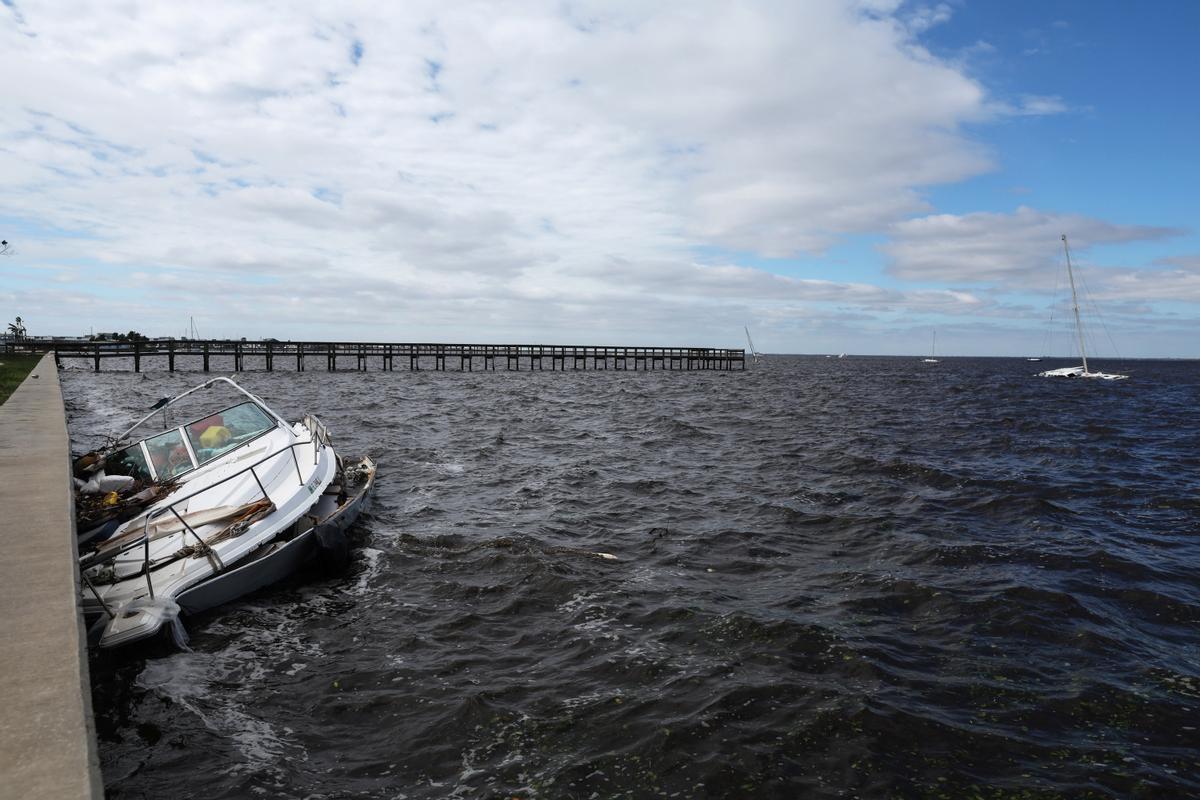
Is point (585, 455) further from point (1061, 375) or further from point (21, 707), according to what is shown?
point (1061, 375)

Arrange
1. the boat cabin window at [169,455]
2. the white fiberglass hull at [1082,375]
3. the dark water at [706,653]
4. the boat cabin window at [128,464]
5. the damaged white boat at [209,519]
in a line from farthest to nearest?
the white fiberglass hull at [1082,375], the boat cabin window at [128,464], the boat cabin window at [169,455], the damaged white boat at [209,519], the dark water at [706,653]

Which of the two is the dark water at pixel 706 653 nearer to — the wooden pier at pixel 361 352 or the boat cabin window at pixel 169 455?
the boat cabin window at pixel 169 455

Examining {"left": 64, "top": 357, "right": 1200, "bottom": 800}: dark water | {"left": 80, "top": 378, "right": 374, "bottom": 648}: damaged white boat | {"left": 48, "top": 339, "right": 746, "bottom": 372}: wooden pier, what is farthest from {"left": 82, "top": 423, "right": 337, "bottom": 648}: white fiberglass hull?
{"left": 48, "top": 339, "right": 746, "bottom": 372}: wooden pier

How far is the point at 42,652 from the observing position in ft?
16.3

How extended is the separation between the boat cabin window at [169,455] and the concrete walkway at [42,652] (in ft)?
4.36

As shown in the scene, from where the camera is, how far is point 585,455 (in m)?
21.0

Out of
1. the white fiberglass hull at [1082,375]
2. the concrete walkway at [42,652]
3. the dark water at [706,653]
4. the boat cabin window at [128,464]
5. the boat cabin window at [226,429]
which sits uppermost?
the white fiberglass hull at [1082,375]

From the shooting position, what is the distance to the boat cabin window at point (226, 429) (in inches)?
470

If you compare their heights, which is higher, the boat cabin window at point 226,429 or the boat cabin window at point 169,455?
the boat cabin window at point 226,429

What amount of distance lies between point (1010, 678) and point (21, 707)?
8.25 m

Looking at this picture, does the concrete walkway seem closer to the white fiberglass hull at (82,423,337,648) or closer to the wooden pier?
the white fiberglass hull at (82,423,337,648)

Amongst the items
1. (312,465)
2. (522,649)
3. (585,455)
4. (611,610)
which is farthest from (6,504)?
(585,455)

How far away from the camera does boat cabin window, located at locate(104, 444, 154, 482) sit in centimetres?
1191

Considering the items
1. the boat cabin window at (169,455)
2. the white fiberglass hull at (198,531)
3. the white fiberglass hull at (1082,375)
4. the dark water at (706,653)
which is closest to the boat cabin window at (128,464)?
the boat cabin window at (169,455)
